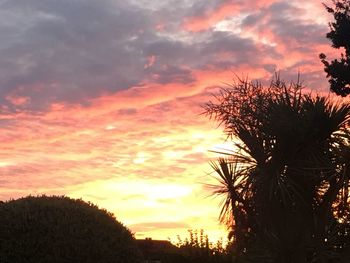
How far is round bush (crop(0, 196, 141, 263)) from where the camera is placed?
1215 cm

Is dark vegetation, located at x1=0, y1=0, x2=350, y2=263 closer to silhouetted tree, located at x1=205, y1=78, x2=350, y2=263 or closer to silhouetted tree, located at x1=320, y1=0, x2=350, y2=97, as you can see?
silhouetted tree, located at x1=205, y1=78, x2=350, y2=263

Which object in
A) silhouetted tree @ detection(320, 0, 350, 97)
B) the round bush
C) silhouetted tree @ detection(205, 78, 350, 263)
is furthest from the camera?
silhouetted tree @ detection(320, 0, 350, 97)

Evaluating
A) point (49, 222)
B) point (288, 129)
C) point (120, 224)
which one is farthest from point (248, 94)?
point (49, 222)

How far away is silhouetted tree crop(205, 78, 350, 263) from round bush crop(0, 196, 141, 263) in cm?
555

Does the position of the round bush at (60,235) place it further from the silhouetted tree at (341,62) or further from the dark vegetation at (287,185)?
the silhouetted tree at (341,62)

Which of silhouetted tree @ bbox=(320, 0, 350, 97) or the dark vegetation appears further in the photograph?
silhouetted tree @ bbox=(320, 0, 350, 97)

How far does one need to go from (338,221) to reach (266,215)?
233 cm

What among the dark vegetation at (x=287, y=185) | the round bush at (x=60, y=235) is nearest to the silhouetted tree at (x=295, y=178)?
the dark vegetation at (x=287, y=185)

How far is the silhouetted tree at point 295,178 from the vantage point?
1698 cm

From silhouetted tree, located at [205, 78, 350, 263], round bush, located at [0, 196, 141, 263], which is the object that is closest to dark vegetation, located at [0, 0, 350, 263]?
silhouetted tree, located at [205, 78, 350, 263]

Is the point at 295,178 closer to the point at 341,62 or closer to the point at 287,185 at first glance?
the point at 287,185

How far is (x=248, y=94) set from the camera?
19.6 metres

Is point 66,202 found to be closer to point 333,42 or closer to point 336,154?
point 336,154

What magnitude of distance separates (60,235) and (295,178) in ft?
26.4
